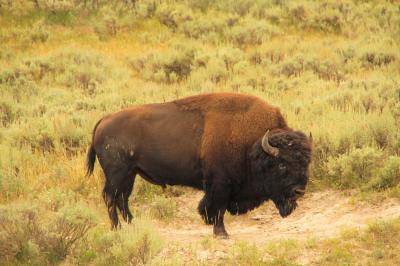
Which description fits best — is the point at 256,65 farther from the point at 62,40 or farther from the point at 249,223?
the point at 249,223

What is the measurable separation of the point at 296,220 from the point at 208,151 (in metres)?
1.76

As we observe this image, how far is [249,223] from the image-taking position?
29.5ft

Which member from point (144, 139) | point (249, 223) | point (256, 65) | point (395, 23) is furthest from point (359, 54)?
point (144, 139)

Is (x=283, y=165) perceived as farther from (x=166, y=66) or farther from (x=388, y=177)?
(x=166, y=66)

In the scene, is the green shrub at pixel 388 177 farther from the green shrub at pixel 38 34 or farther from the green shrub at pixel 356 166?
the green shrub at pixel 38 34

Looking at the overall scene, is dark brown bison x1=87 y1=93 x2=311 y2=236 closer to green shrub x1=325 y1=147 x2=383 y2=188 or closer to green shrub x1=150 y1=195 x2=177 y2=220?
green shrub x1=150 y1=195 x2=177 y2=220

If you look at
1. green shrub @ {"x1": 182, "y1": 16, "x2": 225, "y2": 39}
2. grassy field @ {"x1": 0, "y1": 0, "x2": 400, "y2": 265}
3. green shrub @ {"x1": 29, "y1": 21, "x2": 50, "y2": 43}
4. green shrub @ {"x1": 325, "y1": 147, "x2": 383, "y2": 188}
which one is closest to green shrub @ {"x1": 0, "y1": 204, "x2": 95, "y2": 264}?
grassy field @ {"x1": 0, "y1": 0, "x2": 400, "y2": 265}

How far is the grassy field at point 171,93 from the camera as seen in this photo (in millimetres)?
6988

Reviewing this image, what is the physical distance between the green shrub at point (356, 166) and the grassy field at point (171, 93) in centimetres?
2

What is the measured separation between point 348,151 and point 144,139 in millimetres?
3212

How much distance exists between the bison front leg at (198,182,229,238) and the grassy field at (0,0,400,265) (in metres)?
0.48

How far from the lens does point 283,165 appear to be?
7430 millimetres

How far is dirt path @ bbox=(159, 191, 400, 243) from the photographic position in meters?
7.76

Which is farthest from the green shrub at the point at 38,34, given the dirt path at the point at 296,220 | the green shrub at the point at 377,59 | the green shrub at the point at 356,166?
the green shrub at the point at 356,166
